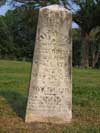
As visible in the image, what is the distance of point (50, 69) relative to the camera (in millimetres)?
9266

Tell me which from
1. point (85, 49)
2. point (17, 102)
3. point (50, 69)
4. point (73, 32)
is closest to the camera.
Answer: point (50, 69)

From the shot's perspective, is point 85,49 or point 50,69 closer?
point 50,69

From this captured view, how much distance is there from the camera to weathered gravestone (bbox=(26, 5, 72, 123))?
9.22 m

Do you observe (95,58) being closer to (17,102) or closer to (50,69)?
(17,102)

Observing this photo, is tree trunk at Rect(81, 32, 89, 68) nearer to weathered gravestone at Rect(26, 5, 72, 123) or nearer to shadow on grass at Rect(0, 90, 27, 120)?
shadow on grass at Rect(0, 90, 27, 120)

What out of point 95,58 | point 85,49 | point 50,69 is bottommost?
point 95,58

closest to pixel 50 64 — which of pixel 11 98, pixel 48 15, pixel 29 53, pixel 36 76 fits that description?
pixel 36 76

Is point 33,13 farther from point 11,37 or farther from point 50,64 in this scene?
point 50,64

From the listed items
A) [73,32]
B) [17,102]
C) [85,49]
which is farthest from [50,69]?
[73,32]

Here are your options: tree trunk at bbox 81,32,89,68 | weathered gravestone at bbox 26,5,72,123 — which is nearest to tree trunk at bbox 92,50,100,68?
tree trunk at bbox 81,32,89,68

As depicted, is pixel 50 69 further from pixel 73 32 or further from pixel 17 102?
pixel 73 32

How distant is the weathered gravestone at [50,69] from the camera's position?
9219mm

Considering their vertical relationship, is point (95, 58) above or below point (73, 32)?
below

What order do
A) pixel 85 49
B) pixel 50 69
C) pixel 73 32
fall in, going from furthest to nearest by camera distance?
pixel 73 32
pixel 85 49
pixel 50 69
